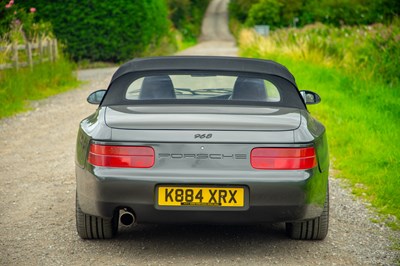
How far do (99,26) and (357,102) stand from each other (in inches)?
673

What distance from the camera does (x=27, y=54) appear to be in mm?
18953

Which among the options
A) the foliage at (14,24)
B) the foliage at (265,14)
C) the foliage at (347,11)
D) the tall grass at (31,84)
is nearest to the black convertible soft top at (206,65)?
the tall grass at (31,84)

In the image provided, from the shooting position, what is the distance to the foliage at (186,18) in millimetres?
78375

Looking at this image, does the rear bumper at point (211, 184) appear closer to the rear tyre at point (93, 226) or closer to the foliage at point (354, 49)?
the rear tyre at point (93, 226)

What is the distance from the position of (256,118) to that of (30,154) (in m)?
5.27

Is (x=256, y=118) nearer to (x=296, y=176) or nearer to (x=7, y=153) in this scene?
(x=296, y=176)

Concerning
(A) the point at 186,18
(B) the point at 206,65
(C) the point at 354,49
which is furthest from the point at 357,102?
(A) the point at 186,18

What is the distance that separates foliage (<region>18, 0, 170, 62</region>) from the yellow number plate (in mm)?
23945

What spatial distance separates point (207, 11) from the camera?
108 metres

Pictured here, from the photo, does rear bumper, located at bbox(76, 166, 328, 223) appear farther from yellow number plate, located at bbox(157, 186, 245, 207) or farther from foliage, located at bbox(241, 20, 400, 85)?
foliage, located at bbox(241, 20, 400, 85)

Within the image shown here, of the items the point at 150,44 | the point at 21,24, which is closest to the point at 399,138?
the point at 21,24

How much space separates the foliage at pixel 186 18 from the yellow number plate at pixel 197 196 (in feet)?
227

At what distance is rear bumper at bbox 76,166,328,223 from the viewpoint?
495cm

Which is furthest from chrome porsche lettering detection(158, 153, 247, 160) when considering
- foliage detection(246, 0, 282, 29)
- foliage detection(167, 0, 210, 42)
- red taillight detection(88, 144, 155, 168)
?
foliage detection(167, 0, 210, 42)
